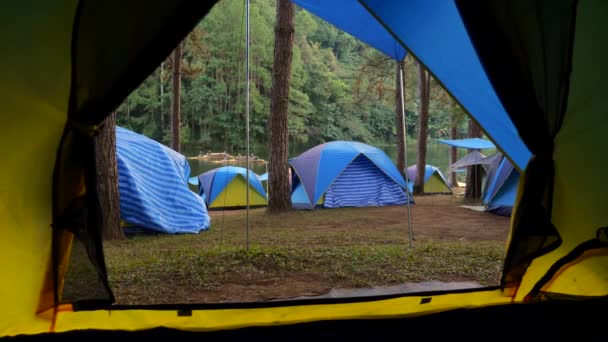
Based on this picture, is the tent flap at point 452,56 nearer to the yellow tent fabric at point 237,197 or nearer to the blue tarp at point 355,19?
the blue tarp at point 355,19

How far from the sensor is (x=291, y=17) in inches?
263

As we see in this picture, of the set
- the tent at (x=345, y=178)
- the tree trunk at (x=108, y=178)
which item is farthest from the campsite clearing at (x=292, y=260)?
the tent at (x=345, y=178)

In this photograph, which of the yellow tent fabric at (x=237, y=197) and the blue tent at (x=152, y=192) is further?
the yellow tent fabric at (x=237, y=197)

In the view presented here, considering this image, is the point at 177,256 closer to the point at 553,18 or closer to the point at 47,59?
the point at 47,59

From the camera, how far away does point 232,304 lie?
5.92 feet

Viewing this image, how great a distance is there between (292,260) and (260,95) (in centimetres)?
2210

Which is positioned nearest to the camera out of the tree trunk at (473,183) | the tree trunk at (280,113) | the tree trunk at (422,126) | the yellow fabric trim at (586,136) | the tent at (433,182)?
the yellow fabric trim at (586,136)

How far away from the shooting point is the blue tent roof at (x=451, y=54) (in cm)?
243

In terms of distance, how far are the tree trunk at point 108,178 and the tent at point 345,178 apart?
3621 mm

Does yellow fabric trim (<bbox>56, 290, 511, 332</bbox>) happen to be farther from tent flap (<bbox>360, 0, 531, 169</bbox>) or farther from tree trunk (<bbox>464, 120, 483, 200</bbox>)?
tree trunk (<bbox>464, 120, 483, 200</bbox>)

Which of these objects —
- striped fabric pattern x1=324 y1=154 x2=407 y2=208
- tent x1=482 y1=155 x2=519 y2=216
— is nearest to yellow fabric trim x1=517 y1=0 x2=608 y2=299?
tent x1=482 y1=155 x2=519 y2=216

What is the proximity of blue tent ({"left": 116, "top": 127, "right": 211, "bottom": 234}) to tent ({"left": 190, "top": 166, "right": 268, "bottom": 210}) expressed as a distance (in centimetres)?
296

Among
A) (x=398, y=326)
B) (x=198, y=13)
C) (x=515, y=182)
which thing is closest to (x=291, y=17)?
(x=515, y=182)

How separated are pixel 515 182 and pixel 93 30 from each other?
5.93 metres
